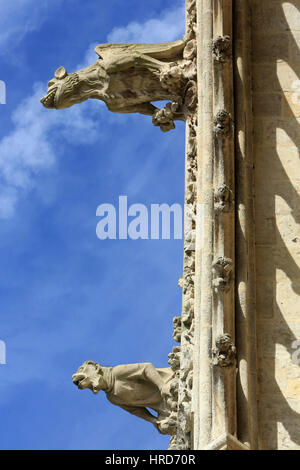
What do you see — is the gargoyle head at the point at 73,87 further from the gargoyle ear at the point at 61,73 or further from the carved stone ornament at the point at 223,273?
the carved stone ornament at the point at 223,273

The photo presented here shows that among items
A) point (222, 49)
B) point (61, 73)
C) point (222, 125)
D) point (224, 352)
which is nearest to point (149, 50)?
point (61, 73)

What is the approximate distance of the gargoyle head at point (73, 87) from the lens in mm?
19922

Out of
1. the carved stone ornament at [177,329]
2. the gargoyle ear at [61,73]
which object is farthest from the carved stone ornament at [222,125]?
the gargoyle ear at [61,73]

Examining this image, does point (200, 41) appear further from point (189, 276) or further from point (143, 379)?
point (143, 379)

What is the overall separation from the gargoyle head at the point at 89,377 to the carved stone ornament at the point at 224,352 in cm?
311

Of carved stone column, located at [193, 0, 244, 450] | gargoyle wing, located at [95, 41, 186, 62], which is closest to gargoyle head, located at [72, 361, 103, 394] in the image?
carved stone column, located at [193, 0, 244, 450]

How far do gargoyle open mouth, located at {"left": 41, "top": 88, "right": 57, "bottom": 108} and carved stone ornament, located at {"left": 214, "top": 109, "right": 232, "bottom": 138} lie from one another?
9.91ft

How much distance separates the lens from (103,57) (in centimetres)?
1986

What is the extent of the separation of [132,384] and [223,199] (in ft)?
10.4

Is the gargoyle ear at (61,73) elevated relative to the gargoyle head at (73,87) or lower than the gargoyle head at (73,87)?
elevated

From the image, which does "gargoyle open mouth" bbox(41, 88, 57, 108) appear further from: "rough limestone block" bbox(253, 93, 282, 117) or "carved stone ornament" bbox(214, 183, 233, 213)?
"carved stone ornament" bbox(214, 183, 233, 213)

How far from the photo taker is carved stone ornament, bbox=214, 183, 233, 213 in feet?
56.9

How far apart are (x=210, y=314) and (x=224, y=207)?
3.59 ft
